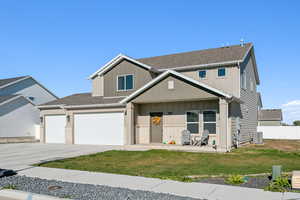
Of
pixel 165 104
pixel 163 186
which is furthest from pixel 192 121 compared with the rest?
pixel 163 186

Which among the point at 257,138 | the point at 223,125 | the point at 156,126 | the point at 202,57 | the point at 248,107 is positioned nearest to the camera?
the point at 223,125

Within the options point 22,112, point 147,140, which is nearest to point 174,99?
point 147,140

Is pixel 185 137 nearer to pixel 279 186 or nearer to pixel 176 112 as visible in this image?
pixel 176 112

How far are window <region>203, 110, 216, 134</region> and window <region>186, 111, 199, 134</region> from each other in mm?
522

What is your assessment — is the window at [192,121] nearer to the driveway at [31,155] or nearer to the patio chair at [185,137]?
the patio chair at [185,137]

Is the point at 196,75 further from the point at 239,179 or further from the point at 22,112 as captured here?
the point at 22,112

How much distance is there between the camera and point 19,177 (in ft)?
27.2

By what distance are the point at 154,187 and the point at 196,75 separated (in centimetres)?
1324

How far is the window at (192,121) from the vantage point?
17.2 metres

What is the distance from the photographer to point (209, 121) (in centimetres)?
1683

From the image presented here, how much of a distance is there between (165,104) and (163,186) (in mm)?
11559

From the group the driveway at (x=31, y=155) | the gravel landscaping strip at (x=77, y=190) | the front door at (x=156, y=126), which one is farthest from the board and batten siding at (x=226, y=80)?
the gravel landscaping strip at (x=77, y=190)

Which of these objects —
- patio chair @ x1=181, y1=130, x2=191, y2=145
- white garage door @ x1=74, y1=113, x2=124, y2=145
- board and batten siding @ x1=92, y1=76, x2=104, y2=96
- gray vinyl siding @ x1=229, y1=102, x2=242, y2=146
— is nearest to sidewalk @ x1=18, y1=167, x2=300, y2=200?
patio chair @ x1=181, y1=130, x2=191, y2=145

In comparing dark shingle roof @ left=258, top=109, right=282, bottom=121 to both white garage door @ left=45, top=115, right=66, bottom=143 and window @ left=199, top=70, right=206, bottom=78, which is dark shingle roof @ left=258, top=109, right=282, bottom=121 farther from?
white garage door @ left=45, top=115, right=66, bottom=143
